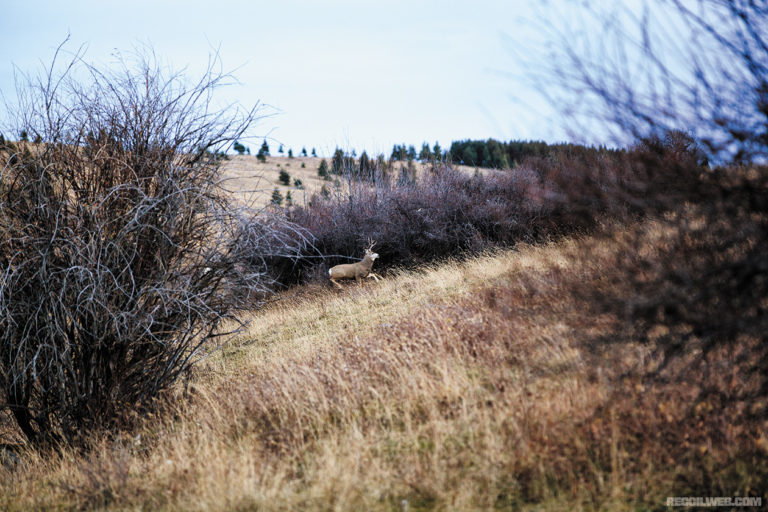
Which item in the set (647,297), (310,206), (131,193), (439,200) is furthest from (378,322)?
(310,206)

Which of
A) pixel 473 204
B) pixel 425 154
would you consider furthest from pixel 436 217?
pixel 425 154

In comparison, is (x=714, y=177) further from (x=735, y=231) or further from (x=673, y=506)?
(x=673, y=506)

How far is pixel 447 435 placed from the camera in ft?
14.2

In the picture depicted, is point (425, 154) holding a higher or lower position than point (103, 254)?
higher

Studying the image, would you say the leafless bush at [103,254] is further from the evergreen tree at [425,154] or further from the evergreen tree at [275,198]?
the evergreen tree at [425,154]

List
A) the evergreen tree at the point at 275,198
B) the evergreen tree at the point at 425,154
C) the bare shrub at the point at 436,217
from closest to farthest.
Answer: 1. the evergreen tree at the point at 275,198
2. the bare shrub at the point at 436,217
3. the evergreen tree at the point at 425,154

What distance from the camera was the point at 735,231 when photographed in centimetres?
330

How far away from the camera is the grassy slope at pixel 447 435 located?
372cm

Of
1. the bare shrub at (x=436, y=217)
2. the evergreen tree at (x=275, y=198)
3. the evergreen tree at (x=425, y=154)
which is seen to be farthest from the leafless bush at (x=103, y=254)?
the evergreen tree at (x=425, y=154)

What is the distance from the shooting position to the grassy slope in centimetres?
372

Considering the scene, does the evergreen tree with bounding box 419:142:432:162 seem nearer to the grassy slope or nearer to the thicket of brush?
the thicket of brush

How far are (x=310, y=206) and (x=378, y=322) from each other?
50.7 feet

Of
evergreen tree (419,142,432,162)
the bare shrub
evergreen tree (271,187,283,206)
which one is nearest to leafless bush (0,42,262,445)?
evergreen tree (271,187,283,206)

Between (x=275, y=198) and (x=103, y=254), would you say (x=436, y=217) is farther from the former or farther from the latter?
(x=103, y=254)
